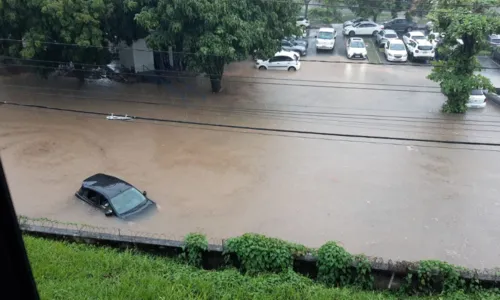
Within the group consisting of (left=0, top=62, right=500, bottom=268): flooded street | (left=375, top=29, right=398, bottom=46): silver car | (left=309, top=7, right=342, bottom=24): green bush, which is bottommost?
(left=0, top=62, right=500, bottom=268): flooded street

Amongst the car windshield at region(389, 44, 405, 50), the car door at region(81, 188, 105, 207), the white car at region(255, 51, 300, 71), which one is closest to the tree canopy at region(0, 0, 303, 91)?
the white car at region(255, 51, 300, 71)

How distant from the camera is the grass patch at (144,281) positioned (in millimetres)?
5488

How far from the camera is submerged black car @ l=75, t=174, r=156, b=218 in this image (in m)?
10.6

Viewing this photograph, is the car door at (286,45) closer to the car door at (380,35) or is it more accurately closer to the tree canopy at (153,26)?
the car door at (380,35)

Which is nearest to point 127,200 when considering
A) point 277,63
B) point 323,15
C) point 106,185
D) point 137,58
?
point 106,185

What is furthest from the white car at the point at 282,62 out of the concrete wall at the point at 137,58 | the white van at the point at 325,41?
the concrete wall at the point at 137,58

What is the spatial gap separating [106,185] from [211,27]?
722 cm

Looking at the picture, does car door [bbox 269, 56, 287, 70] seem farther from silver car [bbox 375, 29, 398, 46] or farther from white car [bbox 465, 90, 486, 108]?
white car [bbox 465, 90, 486, 108]

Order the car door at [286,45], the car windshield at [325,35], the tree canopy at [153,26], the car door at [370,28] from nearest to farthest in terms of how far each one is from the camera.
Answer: the tree canopy at [153,26] < the car door at [286,45] < the car windshield at [325,35] < the car door at [370,28]

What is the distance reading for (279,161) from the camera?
44.4 ft

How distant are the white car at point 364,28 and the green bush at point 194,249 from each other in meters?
23.8

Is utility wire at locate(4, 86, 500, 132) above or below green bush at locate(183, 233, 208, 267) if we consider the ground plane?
below

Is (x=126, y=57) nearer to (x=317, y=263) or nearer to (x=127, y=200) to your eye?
(x=127, y=200)

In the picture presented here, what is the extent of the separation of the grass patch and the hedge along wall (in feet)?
0.91
